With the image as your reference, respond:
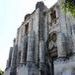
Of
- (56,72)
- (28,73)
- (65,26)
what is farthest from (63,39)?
(28,73)

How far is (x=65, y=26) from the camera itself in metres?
16.8

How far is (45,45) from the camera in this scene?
1873 cm

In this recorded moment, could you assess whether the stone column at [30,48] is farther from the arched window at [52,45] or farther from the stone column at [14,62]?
the stone column at [14,62]

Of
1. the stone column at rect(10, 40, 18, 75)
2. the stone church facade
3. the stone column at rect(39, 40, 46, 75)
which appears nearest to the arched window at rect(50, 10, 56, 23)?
the stone church facade

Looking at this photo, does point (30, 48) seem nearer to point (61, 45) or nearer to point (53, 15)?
point (53, 15)

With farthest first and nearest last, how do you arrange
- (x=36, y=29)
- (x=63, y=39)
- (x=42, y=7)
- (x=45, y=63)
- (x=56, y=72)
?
(x=42, y=7) < (x=36, y=29) < (x=45, y=63) < (x=63, y=39) < (x=56, y=72)

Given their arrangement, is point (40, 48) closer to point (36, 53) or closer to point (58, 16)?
point (36, 53)

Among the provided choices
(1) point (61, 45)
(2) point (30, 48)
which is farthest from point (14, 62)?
(1) point (61, 45)

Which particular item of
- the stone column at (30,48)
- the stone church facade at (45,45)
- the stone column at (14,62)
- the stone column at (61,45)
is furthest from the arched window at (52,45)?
the stone column at (14,62)

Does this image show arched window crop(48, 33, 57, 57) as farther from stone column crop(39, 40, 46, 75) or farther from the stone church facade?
stone column crop(39, 40, 46, 75)

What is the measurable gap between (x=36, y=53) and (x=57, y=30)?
10.6ft

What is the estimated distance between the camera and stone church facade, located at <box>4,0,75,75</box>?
603 inches

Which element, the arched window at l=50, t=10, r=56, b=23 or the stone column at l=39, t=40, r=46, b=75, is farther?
the arched window at l=50, t=10, r=56, b=23

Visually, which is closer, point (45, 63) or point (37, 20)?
point (45, 63)
